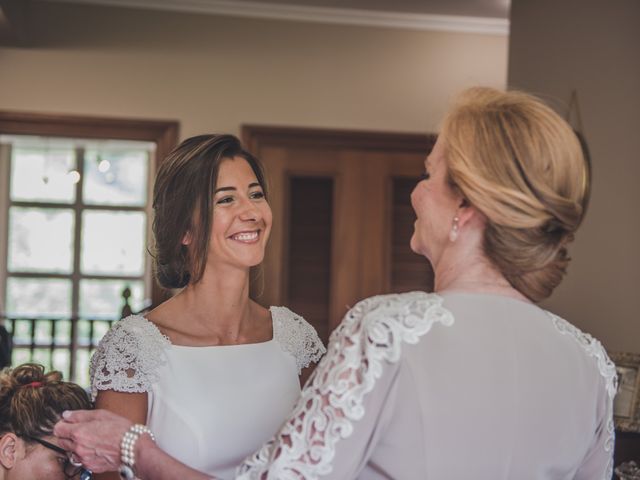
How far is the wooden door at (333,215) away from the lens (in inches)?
195

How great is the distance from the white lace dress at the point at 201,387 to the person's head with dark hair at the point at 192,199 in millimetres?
188

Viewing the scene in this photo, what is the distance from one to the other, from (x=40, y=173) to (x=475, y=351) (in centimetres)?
820

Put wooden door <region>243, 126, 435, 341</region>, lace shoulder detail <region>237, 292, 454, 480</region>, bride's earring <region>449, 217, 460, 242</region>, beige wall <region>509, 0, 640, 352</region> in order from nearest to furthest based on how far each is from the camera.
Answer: lace shoulder detail <region>237, 292, 454, 480</region> < bride's earring <region>449, 217, 460, 242</region> < beige wall <region>509, 0, 640, 352</region> < wooden door <region>243, 126, 435, 341</region>

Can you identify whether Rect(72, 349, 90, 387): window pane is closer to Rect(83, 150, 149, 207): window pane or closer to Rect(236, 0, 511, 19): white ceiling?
Rect(83, 150, 149, 207): window pane

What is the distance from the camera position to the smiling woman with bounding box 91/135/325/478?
1.95 metres

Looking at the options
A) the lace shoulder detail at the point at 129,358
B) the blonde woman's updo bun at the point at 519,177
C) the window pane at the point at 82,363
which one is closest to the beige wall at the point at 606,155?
the lace shoulder detail at the point at 129,358

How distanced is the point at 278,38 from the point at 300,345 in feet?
10.0

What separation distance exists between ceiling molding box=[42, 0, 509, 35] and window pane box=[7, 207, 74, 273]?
4.26m

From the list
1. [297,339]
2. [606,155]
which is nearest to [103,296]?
[606,155]

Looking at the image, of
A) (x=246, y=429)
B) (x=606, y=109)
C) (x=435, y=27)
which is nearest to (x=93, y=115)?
(x=435, y=27)

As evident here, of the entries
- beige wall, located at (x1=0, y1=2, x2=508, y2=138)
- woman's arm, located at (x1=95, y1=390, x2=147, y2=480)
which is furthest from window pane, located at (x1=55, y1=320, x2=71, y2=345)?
woman's arm, located at (x1=95, y1=390, x2=147, y2=480)

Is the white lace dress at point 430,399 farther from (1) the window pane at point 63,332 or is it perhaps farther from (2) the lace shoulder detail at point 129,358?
(1) the window pane at point 63,332

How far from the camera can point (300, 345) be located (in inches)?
88.1

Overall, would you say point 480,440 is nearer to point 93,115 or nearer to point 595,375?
point 595,375
